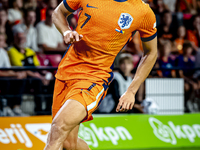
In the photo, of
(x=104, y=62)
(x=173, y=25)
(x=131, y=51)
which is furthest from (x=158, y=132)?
(x=173, y=25)

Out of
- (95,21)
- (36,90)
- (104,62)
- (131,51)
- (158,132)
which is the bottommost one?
(158,132)

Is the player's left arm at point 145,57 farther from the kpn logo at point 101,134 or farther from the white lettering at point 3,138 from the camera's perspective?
the white lettering at point 3,138

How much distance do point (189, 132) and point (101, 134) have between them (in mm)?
1785

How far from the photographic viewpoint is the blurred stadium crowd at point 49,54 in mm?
5449

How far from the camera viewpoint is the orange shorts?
283 centimetres

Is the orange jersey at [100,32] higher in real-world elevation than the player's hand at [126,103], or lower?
higher

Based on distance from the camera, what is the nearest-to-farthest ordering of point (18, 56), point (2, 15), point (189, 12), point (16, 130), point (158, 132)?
point (16, 130) < point (158, 132) < point (18, 56) < point (2, 15) < point (189, 12)

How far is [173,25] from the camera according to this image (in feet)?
28.5

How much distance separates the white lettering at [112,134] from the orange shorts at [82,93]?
2520 millimetres

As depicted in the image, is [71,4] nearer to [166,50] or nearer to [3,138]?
[3,138]

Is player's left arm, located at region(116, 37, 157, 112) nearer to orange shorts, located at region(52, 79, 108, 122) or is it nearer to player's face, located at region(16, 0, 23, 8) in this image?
orange shorts, located at region(52, 79, 108, 122)

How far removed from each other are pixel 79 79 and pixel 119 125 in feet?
9.19

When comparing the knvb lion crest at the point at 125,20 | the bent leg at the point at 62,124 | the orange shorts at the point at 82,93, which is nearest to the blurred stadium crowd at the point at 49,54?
the orange shorts at the point at 82,93

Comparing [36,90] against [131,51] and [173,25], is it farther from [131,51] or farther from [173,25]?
[173,25]
